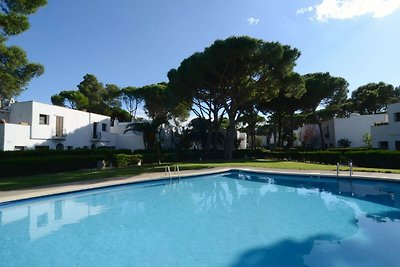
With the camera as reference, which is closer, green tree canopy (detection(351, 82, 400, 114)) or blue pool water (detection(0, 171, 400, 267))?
blue pool water (detection(0, 171, 400, 267))

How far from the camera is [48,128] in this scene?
27.9 meters

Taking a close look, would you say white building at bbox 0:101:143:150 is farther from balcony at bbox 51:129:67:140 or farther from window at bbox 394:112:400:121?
window at bbox 394:112:400:121

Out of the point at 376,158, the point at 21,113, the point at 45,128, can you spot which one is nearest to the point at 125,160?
the point at 45,128

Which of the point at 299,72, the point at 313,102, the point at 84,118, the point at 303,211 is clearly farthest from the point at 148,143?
the point at 303,211

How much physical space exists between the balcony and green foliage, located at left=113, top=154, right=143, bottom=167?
798 centimetres

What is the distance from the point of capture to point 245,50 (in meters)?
26.1

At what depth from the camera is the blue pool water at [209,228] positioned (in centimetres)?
594

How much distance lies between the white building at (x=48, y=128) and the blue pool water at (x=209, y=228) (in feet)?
51.2

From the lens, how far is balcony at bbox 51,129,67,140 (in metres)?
28.6

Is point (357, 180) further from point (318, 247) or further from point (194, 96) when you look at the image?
point (194, 96)

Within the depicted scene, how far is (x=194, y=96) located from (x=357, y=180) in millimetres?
20354

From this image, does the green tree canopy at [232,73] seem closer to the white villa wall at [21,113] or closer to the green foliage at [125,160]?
the green foliage at [125,160]

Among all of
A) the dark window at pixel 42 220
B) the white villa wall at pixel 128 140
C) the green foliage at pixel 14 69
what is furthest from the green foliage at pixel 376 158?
the white villa wall at pixel 128 140

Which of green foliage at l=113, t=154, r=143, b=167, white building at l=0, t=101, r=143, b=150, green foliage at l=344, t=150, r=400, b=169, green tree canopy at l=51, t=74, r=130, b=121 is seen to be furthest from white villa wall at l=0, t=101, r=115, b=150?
green foliage at l=344, t=150, r=400, b=169
